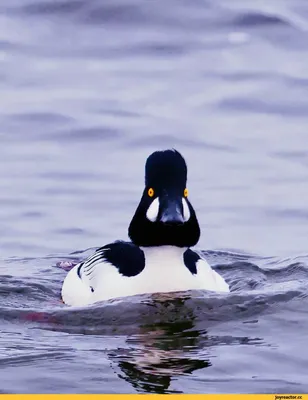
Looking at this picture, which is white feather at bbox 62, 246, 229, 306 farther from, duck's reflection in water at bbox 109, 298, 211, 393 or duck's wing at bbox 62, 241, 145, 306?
duck's reflection in water at bbox 109, 298, 211, 393

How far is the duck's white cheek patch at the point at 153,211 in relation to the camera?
9125 mm

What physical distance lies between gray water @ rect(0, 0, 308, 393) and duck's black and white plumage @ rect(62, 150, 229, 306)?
0.18 metres

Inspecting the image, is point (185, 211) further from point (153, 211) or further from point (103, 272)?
point (103, 272)

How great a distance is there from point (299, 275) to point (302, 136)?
5.63m

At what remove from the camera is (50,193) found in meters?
13.5

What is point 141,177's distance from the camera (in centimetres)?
1386

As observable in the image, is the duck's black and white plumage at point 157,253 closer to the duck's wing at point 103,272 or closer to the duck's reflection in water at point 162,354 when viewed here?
the duck's wing at point 103,272

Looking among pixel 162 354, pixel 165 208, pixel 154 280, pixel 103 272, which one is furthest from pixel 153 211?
pixel 162 354

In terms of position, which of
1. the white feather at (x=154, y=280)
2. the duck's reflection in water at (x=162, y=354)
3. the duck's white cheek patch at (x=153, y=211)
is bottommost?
the duck's reflection in water at (x=162, y=354)

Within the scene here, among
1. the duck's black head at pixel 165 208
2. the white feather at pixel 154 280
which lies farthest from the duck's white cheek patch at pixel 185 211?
the white feather at pixel 154 280

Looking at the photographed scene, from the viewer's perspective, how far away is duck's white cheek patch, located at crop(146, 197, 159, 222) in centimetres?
912

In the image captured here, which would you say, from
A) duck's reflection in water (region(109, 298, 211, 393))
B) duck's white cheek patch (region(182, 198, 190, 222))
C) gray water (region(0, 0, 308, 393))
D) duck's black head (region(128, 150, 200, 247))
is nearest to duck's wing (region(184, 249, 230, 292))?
gray water (region(0, 0, 308, 393))

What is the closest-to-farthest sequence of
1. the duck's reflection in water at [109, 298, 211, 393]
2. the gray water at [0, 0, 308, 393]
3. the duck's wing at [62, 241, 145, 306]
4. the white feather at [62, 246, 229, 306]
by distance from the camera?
the duck's reflection in water at [109, 298, 211, 393]
the gray water at [0, 0, 308, 393]
the white feather at [62, 246, 229, 306]
the duck's wing at [62, 241, 145, 306]

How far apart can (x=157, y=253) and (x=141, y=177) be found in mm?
4461
